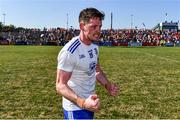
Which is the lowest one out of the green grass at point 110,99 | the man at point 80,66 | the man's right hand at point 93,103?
the green grass at point 110,99

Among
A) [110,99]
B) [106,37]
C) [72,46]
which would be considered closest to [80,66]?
[72,46]

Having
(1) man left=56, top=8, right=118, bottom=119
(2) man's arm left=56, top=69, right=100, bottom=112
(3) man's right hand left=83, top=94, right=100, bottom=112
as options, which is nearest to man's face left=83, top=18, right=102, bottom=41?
(1) man left=56, top=8, right=118, bottom=119

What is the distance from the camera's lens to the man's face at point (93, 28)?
425cm

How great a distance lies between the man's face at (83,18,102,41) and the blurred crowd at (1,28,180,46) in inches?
2411

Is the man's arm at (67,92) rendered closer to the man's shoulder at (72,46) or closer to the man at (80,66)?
the man at (80,66)

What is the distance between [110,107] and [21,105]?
6.86ft

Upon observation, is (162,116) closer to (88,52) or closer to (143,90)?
(143,90)

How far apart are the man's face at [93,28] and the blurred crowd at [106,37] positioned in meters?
61.2

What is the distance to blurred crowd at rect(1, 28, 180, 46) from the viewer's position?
228 ft

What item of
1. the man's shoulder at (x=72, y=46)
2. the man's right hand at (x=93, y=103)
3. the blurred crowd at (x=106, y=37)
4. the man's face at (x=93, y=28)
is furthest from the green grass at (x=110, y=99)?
the blurred crowd at (x=106, y=37)

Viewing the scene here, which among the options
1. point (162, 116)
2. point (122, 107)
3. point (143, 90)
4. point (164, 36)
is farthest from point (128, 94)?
point (164, 36)

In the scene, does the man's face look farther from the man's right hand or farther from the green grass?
the green grass

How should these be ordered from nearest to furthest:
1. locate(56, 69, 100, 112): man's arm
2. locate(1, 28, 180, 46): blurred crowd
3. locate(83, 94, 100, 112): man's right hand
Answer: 1. locate(83, 94, 100, 112): man's right hand
2. locate(56, 69, 100, 112): man's arm
3. locate(1, 28, 180, 46): blurred crowd

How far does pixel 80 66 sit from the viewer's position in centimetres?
447
